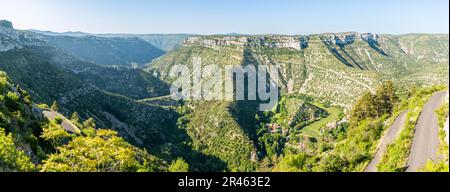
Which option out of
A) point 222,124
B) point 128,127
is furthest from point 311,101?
point 128,127

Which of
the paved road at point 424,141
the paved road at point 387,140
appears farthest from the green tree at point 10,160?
the paved road at point 387,140

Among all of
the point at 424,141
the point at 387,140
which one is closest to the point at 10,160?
the point at 424,141

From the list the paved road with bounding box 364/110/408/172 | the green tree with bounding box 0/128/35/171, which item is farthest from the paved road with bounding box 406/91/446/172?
the green tree with bounding box 0/128/35/171

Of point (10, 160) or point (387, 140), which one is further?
point (387, 140)

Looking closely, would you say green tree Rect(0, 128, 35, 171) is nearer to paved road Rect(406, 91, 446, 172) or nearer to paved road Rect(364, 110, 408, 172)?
paved road Rect(406, 91, 446, 172)

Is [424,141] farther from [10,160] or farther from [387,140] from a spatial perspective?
[10,160]

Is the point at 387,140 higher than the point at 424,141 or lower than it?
lower
